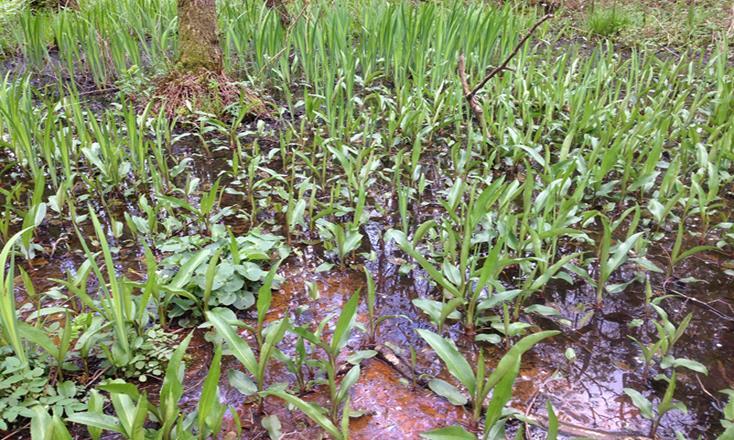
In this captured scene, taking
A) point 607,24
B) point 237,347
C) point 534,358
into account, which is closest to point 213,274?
point 237,347

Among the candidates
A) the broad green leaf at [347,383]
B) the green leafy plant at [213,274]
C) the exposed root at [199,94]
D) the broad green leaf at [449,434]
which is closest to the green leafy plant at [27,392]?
the green leafy plant at [213,274]

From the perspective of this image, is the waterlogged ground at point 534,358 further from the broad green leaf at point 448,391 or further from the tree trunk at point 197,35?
the tree trunk at point 197,35

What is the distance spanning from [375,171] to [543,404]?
1579 mm

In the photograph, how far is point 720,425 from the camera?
134 centimetres

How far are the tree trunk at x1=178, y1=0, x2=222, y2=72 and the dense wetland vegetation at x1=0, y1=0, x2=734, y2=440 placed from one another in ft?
0.16

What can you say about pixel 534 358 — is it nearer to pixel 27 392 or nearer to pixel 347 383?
pixel 347 383

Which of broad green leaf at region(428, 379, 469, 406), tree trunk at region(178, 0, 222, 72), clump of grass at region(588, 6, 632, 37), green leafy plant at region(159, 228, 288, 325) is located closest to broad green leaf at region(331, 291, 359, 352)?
broad green leaf at region(428, 379, 469, 406)

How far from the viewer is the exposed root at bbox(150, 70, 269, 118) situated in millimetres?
3492

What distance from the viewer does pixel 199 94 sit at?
141 inches

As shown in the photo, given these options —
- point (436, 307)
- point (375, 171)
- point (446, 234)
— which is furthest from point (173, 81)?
point (436, 307)

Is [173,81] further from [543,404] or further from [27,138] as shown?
[543,404]

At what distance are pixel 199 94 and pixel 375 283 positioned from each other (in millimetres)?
2305

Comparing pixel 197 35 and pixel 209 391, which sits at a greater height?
pixel 197 35

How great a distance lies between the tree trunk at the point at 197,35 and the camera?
144 inches
